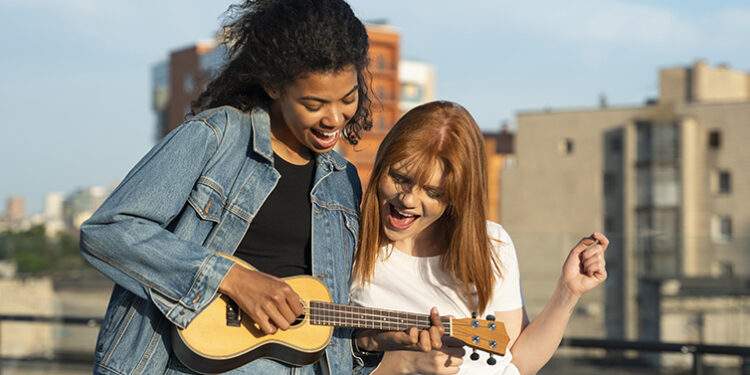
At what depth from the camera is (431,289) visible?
116 inches

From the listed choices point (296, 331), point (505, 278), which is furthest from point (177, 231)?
point (505, 278)

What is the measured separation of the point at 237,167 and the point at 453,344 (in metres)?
0.93

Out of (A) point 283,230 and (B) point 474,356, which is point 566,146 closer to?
(B) point 474,356

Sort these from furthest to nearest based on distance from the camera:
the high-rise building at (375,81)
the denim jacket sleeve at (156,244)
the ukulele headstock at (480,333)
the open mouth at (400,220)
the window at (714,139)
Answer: the high-rise building at (375,81) < the window at (714,139) < the open mouth at (400,220) < the ukulele headstock at (480,333) < the denim jacket sleeve at (156,244)

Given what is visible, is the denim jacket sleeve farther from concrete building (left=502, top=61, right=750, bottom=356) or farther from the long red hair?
concrete building (left=502, top=61, right=750, bottom=356)

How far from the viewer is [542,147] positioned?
171 feet

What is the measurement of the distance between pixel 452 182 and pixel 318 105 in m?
0.57

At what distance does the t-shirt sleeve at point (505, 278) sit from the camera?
2.92 m

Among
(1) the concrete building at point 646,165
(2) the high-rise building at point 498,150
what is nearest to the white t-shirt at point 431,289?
(1) the concrete building at point 646,165

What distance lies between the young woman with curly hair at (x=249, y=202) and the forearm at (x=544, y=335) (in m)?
0.46

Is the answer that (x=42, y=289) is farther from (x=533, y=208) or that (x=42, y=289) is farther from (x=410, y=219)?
(x=533, y=208)

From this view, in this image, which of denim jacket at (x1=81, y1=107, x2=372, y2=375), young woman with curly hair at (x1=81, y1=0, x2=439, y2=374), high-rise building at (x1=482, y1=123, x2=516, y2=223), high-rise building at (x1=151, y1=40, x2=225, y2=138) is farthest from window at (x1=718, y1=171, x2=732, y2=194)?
denim jacket at (x1=81, y1=107, x2=372, y2=375)

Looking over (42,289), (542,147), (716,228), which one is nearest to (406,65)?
(542,147)

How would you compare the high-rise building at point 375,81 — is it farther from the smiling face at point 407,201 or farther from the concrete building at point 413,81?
the smiling face at point 407,201
